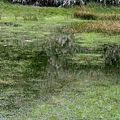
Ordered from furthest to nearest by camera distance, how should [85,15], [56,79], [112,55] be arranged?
1. [85,15]
2. [112,55]
3. [56,79]

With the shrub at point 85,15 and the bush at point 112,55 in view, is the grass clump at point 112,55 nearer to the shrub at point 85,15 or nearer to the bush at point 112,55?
the bush at point 112,55

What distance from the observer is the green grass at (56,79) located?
962 cm

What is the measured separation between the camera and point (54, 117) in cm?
913

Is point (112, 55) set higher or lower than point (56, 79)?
lower

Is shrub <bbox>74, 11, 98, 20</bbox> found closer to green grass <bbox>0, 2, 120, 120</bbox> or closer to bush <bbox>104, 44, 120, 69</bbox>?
green grass <bbox>0, 2, 120, 120</bbox>

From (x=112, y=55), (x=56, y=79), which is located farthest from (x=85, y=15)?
(x=56, y=79)

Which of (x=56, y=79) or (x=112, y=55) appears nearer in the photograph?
(x=56, y=79)

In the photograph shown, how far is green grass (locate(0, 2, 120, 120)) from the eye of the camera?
962 centimetres

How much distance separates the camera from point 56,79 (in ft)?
43.1

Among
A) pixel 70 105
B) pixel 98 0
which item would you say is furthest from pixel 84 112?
pixel 98 0

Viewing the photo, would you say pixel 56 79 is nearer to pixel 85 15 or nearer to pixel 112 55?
pixel 112 55

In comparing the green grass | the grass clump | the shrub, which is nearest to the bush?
the grass clump

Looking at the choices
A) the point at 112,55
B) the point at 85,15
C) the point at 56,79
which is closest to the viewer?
the point at 56,79

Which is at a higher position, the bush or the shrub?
the shrub
